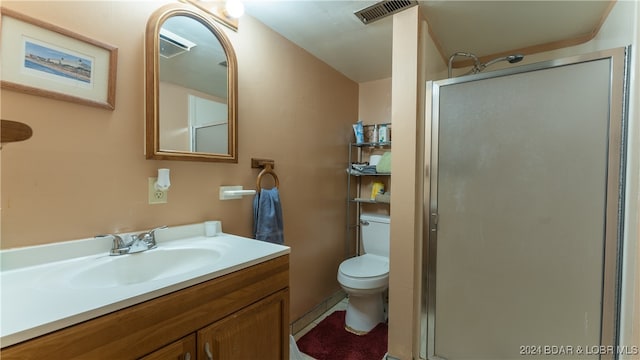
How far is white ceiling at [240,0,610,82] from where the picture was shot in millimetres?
1476

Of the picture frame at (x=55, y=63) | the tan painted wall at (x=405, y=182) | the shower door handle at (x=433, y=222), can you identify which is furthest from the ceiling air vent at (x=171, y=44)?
the shower door handle at (x=433, y=222)

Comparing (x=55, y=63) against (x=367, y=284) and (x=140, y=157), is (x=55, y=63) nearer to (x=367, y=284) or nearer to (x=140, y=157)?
(x=140, y=157)

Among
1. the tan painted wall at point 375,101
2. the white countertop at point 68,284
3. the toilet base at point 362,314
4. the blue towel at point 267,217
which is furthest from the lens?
the tan painted wall at point 375,101

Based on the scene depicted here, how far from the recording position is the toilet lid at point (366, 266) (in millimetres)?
1889

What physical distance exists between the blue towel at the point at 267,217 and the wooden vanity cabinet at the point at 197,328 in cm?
48

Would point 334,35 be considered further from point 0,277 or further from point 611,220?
point 0,277

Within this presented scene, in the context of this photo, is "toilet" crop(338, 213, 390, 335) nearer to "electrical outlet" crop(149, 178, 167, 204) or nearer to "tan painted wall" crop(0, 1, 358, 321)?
"tan painted wall" crop(0, 1, 358, 321)

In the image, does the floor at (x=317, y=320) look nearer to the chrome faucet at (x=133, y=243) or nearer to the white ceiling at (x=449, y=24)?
the chrome faucet at (x=133, y=243)

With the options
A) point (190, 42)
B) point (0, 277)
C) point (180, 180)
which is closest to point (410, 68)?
point (190, 42)

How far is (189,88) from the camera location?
127 centimetres

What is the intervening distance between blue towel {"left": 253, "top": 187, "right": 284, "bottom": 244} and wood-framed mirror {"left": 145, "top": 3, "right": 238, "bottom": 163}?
28 centimetres

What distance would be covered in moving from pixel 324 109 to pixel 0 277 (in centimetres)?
194

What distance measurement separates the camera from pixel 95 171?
982mm

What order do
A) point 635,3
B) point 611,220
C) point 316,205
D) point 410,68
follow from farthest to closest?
point 316,205, point 410,68, point 611,220, point 635,3
